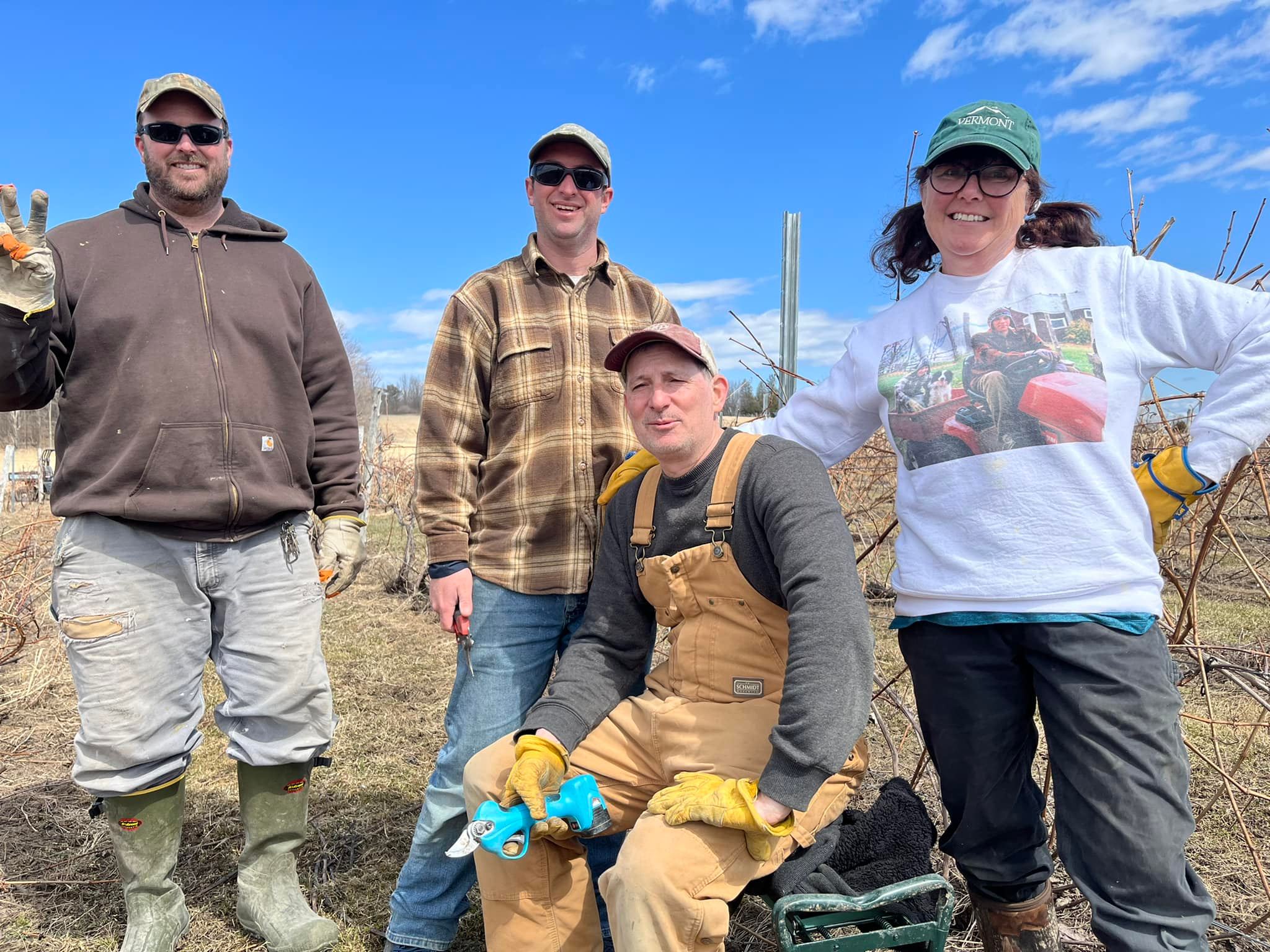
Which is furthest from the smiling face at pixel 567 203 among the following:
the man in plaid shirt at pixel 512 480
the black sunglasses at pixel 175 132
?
the black sunglasses at pixel 175 132

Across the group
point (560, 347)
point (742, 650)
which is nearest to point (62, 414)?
point (560, 347)

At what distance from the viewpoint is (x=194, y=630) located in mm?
2607

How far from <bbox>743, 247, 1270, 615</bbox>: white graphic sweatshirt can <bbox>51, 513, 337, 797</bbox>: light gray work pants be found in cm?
188

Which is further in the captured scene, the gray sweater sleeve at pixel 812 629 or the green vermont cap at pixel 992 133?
the green vermont cap at pixel 992 133

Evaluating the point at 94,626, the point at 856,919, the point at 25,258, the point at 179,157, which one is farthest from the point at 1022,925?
the point at 179,157

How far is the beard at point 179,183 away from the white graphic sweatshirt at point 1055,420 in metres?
2.21

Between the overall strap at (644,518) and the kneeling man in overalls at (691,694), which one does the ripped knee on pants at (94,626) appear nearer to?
the kneeling man in overalls at (691,694)

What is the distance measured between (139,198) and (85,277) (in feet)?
1.10

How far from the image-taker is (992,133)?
6.37 ft

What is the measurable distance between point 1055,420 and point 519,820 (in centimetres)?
151

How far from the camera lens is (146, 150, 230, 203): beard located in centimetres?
262

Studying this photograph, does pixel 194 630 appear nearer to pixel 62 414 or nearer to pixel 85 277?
pixel 62 414

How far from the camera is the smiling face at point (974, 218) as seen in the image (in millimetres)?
1999

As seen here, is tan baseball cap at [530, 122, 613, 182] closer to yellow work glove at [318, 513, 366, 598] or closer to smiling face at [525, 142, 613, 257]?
smiling face at [525, 142, 613, 257]
